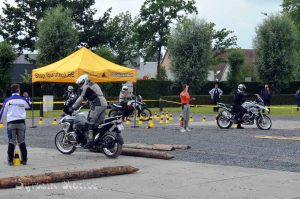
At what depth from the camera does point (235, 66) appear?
63031 mm

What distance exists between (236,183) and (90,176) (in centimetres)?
263

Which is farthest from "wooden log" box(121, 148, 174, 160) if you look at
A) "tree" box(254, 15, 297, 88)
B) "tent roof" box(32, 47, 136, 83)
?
"tree" box(254, 15, 297, 88)

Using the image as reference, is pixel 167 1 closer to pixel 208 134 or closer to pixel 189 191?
pixel 208 134

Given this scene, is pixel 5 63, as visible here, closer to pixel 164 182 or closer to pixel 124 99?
pixel 124 99

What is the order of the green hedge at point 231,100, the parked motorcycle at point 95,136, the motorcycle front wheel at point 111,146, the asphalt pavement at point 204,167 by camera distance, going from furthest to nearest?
the green hedge at point 231,100
the parked motorcycle at point 95,136
the motorcycle front wheel at point 111,146
the asphalt pavement at point 204,167

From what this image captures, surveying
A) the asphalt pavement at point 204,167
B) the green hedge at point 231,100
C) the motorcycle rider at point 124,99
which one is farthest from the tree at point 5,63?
the asphalt pavement at point 204,167

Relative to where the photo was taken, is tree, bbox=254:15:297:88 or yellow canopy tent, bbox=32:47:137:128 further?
tree, bbox=254:15:297:88

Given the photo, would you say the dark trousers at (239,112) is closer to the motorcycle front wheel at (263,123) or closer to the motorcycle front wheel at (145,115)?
the motorcycle front wheel at (263,123)

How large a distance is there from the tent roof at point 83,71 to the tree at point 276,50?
87.9 ft

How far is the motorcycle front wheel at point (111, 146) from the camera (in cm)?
1402

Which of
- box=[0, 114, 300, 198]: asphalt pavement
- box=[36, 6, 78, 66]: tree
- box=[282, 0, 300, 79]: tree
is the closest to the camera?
box=[0, 114, 300, 198]: asphalt pavement

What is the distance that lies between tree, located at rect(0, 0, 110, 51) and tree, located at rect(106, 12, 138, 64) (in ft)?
20.1

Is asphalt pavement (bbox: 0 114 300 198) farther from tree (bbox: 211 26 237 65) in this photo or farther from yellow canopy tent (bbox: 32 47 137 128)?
tree (bbox: 211 26 237 65)

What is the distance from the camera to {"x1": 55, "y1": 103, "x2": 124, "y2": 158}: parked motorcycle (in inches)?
558
